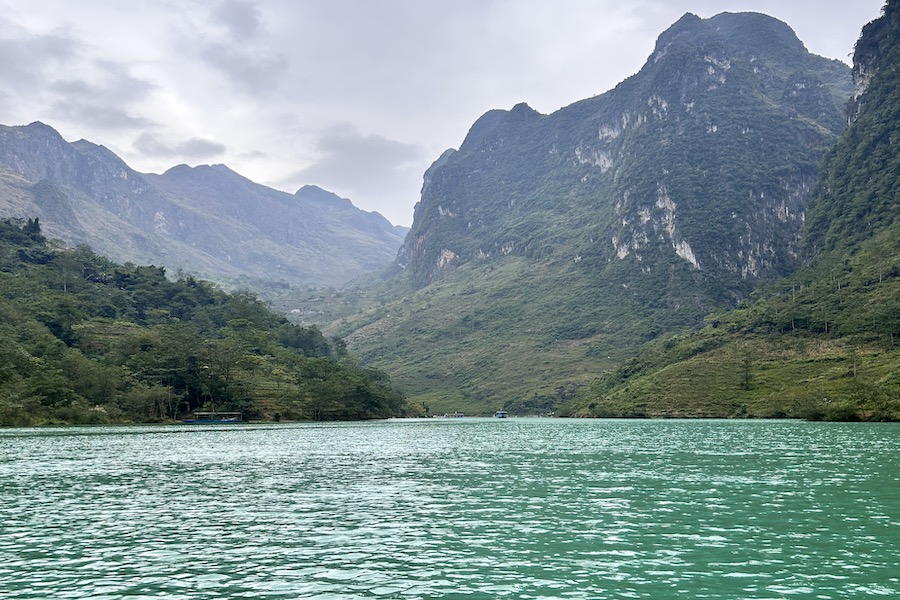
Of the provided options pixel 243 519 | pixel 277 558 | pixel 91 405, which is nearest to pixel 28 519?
pixel 243 519

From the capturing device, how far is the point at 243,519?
39.7 meters

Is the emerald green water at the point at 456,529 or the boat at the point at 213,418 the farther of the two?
the boat at the point at 213,418

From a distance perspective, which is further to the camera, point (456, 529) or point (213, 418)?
point (213, 418)

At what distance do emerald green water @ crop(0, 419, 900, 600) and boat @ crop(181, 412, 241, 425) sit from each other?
4557 inches

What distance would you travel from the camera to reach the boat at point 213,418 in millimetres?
186125

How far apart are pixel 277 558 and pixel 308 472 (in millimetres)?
36703

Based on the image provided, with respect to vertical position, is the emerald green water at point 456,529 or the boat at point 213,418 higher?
the boat at point 213,418

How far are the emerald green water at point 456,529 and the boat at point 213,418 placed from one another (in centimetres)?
11574

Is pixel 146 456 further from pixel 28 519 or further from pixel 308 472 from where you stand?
pixel 28 519

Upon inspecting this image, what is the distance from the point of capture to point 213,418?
Result: 628 ft

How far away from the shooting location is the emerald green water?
25188mm

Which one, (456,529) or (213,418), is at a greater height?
(213,418)

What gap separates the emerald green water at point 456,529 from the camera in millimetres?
25188

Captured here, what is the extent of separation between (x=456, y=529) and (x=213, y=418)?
6674 inches
